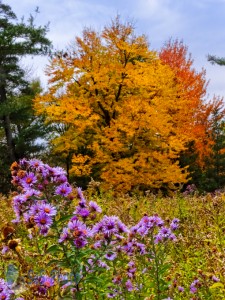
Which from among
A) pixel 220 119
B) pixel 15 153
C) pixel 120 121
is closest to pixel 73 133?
pixel 120 121

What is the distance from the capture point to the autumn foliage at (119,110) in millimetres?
15828

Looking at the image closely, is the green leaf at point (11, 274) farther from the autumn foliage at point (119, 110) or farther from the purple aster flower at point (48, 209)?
the autumn foliage at point (119, 110)

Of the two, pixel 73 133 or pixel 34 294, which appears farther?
pixel 73 133

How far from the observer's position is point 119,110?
53.2ft

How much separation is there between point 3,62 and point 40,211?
2141cm

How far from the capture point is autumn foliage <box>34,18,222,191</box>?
1583 cm

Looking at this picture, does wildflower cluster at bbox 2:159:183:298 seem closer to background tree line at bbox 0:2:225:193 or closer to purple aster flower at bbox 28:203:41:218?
purple aster flower at bbox 28:203:41:218

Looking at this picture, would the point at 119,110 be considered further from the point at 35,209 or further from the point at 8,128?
the point at 35,209

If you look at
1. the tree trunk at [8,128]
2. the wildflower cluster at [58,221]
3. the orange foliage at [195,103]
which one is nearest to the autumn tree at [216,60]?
the orange foliage at [195,103]

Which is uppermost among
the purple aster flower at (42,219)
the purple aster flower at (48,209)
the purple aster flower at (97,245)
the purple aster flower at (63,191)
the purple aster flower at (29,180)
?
the purple aster flower at (29,180)

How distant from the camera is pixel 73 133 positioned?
1809cm

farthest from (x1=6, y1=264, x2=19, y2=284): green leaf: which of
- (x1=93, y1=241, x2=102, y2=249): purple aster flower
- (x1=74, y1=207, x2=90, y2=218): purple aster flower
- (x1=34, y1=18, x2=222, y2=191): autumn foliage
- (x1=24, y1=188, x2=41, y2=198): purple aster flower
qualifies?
(x1=34, y1=18, x2=222, y2=191): autumn foliage

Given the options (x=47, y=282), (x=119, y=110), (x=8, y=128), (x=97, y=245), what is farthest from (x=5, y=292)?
(x=8, y=128)

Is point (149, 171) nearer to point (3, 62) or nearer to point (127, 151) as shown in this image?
point (127, 151)
